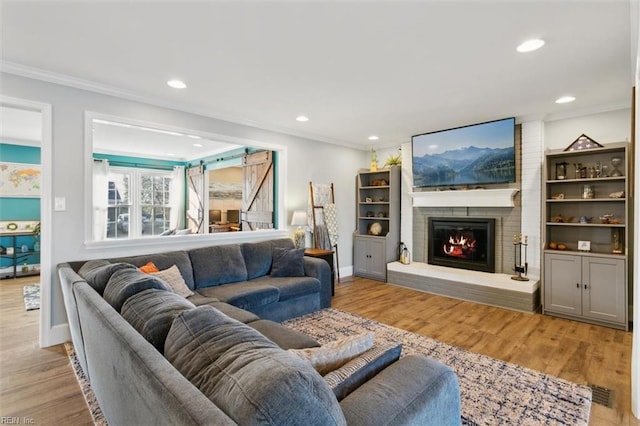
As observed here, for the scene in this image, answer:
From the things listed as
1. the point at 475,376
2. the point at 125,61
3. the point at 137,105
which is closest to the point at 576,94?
the point at 475,376

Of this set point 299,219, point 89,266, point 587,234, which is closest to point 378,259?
point 299,219

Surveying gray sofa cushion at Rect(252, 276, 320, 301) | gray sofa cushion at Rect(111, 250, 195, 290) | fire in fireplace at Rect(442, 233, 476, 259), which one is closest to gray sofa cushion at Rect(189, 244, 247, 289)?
gray sofa cushion at Rect(111, 250, 195, 290)

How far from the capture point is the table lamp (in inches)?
191

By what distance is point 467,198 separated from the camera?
15.7 ft

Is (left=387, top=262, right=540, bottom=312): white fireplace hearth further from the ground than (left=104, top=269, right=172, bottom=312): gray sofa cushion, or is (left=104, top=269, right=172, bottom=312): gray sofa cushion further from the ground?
(left=104, top=269, right=172, bottom=312): gray sofa cushion

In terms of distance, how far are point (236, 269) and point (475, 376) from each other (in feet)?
8.44

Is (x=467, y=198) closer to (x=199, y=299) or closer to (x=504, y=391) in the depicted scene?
(x=504, y=391)

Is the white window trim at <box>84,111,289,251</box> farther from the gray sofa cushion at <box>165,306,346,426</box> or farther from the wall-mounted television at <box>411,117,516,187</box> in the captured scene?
the gray sofa cushion at <box>165,306,346,426</box>

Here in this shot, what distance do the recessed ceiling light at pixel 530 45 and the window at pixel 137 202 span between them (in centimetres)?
776

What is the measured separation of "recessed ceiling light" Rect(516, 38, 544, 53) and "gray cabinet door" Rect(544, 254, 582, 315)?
2.49 m

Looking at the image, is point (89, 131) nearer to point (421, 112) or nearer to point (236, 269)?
point (236, 269)

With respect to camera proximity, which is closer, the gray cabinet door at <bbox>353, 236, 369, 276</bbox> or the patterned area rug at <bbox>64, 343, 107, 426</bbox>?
the patterned area rug at <bbox>64, 343, 107, 426</bbox>

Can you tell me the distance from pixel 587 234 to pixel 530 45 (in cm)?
278

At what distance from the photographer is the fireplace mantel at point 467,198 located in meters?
4.43
